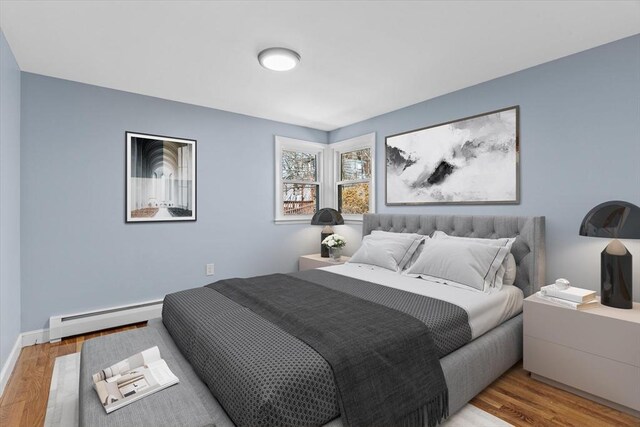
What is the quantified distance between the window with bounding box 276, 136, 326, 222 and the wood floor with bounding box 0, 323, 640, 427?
2829 millimetres

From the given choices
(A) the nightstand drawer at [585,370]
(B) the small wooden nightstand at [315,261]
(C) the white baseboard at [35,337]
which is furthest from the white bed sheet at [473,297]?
(C) the white baseboard at [35,337]

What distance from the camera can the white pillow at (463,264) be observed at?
244 centimetres

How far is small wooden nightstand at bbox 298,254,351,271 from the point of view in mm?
3963

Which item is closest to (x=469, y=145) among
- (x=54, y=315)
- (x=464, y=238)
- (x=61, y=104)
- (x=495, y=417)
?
(x=464, y=238)

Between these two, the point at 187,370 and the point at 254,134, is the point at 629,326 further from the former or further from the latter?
the point at 254,134

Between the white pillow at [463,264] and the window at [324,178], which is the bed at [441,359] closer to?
the white pillow at [463,264]

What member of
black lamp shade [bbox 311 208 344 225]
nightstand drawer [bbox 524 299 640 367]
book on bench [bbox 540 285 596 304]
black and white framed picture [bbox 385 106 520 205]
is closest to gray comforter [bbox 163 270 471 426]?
nightstand drawer [bbox 524 299 640 367]

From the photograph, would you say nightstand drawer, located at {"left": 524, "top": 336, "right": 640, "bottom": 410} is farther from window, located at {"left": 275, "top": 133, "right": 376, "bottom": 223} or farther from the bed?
window, located at {"left": 275, "top": 133, "right": 376, "bottom": 223}

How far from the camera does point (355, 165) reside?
14.8ft

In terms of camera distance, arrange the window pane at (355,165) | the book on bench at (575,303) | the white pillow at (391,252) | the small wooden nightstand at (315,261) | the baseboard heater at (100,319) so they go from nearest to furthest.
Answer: the book on bench at (575,303), the baseboard heater at (100,319), the white pillow at (391,252), the small wooden nightstand at (315,261), the window pane at (355,165)

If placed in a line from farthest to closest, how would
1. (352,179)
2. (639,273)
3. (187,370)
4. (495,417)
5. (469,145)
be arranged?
(352,179) → (469,145) → (639,273) → (495,417) → (187,370)

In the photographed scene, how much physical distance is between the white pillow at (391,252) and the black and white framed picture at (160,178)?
204 centimetres

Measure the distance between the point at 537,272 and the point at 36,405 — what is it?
11.8 ft

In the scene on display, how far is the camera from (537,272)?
2.55m
